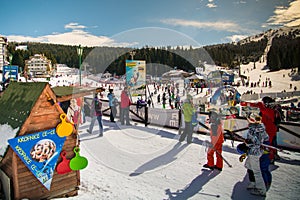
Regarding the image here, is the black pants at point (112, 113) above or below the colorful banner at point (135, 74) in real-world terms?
→ below

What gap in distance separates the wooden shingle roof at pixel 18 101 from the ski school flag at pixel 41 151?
0.92 ft

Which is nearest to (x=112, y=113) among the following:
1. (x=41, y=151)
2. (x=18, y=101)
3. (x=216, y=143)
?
(x=216, y=143)

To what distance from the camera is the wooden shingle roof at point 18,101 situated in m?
3.24

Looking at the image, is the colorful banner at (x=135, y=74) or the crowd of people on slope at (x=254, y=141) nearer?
the crowd of people on slope at (x=254, y=141)

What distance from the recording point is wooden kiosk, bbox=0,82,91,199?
3109 mm

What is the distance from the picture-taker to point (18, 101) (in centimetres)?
354

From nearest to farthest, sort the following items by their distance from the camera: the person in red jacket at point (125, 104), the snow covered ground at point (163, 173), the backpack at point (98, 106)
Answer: the snow covered ground at point (163, 173), the backpack at point (98, 106), the person in red jacket at point (125, 104)

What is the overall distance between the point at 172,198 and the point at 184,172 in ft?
3.93

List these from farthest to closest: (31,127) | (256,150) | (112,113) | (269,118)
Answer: (112,113) < (269,118) < (256,150) < (31,127)

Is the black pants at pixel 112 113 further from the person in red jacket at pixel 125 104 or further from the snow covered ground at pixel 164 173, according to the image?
the snow covered ground at pixel 164 173

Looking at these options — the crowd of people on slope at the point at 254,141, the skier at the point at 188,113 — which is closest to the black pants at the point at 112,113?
the crowd of people on slope at the point at 254,141

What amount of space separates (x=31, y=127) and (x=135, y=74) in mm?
13893

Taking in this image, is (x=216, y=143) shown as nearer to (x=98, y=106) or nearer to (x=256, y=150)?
(x=256, y=150)

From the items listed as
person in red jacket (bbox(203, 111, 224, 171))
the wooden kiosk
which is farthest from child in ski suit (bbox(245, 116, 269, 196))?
the wooden kiosk
